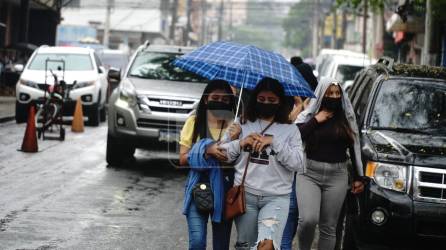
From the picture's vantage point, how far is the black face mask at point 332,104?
26.3ft

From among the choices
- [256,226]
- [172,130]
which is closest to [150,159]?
[172,130]

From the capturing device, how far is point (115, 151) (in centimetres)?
1527

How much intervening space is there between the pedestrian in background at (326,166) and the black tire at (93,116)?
1603 centimetres

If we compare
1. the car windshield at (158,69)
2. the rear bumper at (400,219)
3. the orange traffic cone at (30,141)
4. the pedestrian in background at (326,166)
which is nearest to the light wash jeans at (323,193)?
the pedestrian in background at (326,166)

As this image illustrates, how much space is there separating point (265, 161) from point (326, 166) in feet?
5.21

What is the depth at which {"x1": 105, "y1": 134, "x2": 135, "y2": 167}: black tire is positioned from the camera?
596 inches

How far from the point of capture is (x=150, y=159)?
55.4 feet

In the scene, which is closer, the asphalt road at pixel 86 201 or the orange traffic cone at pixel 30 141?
the asphalt road at pixel 86 201

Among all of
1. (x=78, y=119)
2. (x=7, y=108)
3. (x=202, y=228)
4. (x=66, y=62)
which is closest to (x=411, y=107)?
(x=202, y=228)

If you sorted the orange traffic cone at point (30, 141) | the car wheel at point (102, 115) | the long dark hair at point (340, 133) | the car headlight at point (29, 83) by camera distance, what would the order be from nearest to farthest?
the long dark hair at point (340, 133), the orange traffic cone at point (30, 141), the car headlight at point (29, 83), the car wheel at point (102, 115)

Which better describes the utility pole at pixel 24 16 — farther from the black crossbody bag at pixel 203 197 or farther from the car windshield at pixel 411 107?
the black crossbody bag at pixel 203 197

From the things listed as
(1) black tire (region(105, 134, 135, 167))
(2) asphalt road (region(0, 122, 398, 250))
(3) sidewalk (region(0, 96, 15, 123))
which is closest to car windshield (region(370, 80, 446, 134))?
(2) asphalt road (region(0, 122, 398, 250))

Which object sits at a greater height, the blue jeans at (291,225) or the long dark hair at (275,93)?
the long dark hair at (275,93)

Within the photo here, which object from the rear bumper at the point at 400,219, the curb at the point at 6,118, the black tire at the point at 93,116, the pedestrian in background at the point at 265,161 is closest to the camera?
the pedestrian in background at the point at 265,161
